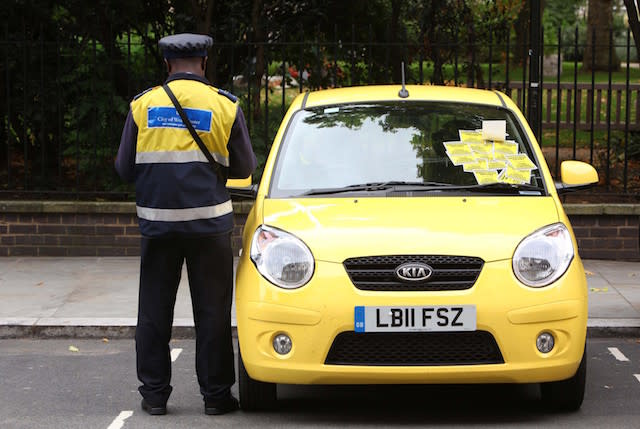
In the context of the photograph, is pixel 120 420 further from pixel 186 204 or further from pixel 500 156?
pixel 500 156

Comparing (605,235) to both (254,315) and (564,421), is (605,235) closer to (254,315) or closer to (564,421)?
(564,421)

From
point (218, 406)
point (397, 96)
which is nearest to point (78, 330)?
Answer: point (218, 406)

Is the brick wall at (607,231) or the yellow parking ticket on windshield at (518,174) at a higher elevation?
the yellow parking ticket on windshield at (518,174)

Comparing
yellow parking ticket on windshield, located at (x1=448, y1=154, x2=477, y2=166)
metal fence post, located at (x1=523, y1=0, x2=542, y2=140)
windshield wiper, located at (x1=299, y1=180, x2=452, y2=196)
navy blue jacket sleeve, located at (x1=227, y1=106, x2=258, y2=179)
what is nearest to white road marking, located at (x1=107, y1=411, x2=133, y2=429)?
navy blue jacket sleeve, located at (x1=227, y1=106, x2=258, y2=179)

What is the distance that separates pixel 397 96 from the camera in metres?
6.89

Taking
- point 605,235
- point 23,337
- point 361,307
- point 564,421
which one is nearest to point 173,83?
point 361,307

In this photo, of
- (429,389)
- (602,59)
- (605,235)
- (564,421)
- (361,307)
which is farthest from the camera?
(602,59)

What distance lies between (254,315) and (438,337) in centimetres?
85

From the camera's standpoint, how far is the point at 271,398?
5.91 meters

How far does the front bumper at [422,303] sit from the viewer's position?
5.39 meters

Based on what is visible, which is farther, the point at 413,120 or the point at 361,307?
the point at 413,120

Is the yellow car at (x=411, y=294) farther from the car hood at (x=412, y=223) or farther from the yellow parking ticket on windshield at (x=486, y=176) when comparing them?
the yellow parking ticket on windshield at (x=486, y=176)

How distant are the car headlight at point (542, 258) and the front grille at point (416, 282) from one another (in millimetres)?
197

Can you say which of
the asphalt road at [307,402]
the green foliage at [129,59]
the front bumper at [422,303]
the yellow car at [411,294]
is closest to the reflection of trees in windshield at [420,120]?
the yellow car at [411,294]
